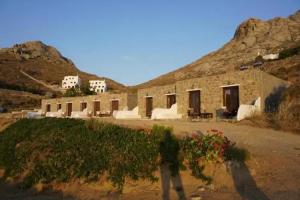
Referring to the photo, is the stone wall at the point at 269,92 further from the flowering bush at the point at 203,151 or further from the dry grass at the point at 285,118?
the flowering bush at the point at 203,151

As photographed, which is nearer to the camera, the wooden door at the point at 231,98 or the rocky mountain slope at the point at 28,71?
the wooden door at the point at 231,98

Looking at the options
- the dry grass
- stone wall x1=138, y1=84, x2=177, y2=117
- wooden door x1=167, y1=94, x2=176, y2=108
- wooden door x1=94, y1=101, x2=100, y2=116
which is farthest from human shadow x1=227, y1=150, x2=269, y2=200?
wooden door x1=94, y1=101, x2=100, y2=116

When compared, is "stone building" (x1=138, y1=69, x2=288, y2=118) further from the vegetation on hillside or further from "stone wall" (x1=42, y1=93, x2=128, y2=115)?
the vegetation on hillside

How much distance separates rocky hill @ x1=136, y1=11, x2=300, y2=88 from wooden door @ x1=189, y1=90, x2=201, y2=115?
3337cm

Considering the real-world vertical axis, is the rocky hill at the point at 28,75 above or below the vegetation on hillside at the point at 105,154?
above

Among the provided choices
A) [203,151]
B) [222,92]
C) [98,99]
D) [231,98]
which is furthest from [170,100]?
[203,151]

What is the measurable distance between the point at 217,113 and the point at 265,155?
860 centimetres

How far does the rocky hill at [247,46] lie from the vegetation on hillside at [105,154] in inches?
1661

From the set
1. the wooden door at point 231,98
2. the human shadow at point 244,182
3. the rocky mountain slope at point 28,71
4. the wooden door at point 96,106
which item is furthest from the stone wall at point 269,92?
the rocky mountain slope at point 28,71

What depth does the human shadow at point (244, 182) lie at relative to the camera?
4.37 metres

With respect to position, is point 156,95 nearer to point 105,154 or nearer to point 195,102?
point 195,102

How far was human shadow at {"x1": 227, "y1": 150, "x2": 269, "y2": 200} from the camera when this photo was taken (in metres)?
4.37

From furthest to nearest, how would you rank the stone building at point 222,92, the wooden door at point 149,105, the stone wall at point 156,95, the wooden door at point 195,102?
the wooden door at point 149,105 < the stone wall at point 156,95 < the wooden door at point 195,102 < the stone building at point 222,92

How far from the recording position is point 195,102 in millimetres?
15984
